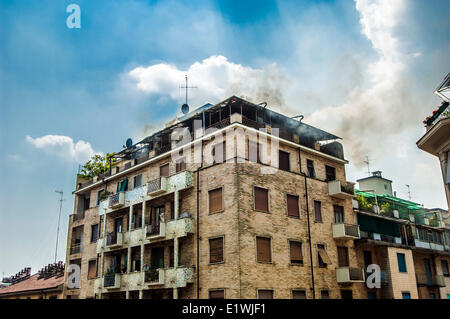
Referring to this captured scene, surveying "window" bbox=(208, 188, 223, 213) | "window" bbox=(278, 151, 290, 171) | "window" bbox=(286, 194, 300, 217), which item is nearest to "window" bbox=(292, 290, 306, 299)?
"window" bbox=(286, 194, 300, 217)

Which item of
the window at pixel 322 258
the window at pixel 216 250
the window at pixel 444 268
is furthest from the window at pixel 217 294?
the window at pixel 444 268

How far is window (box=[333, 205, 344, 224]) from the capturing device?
104ft

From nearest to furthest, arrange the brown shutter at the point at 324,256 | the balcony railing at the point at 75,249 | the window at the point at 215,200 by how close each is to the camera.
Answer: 1. the window at the point at 215,200
2. the brown shutter at the point at 324,256
3. the balcony railing at the point at 75,249

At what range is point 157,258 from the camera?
29312 mm

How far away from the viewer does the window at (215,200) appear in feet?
85.4

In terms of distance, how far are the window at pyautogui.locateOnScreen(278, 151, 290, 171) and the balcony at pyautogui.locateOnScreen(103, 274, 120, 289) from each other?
14213 mm

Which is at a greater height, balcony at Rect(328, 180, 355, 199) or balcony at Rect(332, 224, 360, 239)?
balcony at Rect(328, 180, 355, 199)

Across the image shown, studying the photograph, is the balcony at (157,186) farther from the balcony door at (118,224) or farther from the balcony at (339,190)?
the balcony at (339,190)

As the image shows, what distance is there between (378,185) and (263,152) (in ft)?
89.9

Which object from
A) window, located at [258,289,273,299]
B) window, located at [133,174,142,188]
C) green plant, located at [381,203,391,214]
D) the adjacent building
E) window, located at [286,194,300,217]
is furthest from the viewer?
the adjacent building

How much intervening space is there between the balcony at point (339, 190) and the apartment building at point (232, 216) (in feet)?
0.35

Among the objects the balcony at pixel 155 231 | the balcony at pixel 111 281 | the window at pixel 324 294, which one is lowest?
the window at pixel 324 294

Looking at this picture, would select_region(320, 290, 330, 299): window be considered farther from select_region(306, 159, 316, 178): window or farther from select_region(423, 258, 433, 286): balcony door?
select_region(423, 258, 433, 286): balcony door
